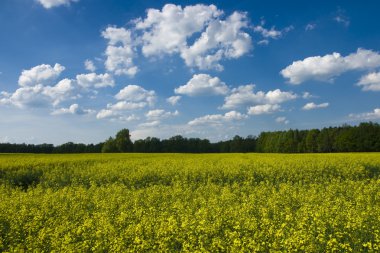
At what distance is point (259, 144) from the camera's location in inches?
4250

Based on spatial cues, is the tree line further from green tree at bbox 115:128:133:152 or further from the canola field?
the canola field

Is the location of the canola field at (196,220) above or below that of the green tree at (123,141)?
below

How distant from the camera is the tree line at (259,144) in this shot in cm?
7881

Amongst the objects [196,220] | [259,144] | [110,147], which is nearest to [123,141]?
[110,147]

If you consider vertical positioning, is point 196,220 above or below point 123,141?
below

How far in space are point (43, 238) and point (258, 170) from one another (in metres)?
19.3

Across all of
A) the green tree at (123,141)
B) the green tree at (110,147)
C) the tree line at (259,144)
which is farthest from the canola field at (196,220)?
the green tree at (110,147)

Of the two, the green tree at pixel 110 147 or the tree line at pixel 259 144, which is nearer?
the tree line at pixel 259 144

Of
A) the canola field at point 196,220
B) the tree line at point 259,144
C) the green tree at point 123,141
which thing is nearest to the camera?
the canola field at point 196,220

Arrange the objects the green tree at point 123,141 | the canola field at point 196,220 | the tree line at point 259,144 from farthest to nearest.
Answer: the green tree at point 123,141 < the tree line at point 259,144 < the canola field at point 196,220

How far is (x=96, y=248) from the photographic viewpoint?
29.3 feet

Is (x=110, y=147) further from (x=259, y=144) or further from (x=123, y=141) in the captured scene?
(x=259, y=144)

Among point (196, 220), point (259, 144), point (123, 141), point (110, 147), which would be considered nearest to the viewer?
point (196, 220)

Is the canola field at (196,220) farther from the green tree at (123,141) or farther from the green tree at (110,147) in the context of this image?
the green tree at (110,147)
